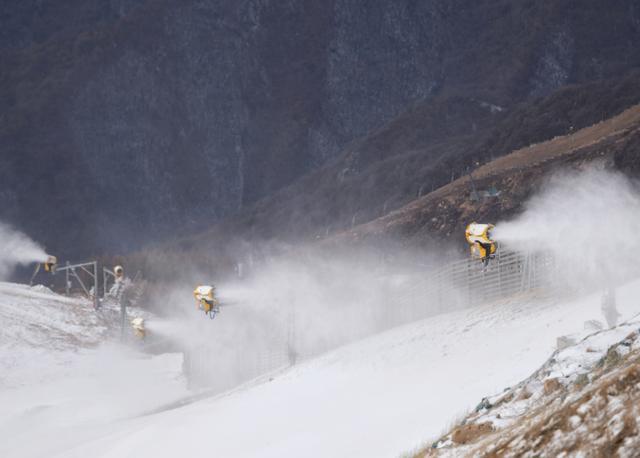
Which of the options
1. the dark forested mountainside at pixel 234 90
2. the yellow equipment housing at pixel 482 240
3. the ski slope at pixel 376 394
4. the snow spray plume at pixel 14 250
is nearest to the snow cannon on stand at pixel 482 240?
the yellow equipment housing at pixel 482 240

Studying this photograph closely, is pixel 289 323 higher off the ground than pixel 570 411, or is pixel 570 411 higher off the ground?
pixel 289 323

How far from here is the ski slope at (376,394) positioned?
19234 millimetres

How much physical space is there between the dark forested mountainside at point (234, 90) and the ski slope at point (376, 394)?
105157mm

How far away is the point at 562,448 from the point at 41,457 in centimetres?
2494

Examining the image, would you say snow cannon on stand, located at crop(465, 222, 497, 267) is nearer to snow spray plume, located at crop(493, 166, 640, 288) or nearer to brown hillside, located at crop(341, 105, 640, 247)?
snow spray plume, located at crop(493, 166, 640, 288)

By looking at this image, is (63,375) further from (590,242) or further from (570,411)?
(570,411)

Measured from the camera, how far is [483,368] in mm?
21562

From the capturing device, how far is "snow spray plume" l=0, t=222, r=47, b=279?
122 metres

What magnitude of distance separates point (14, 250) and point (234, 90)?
44914 mm

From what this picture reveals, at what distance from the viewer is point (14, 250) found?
130 metres

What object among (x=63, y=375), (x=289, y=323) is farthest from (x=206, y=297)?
(x=63, y=375)

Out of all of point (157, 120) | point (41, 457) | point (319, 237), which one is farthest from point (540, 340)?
point (157, 120)

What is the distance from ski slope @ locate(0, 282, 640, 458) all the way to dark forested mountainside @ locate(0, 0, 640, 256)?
4140 inches

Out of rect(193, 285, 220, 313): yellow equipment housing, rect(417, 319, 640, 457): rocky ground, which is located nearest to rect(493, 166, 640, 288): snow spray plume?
rect(417, 319, 640, 457): rocky ground
